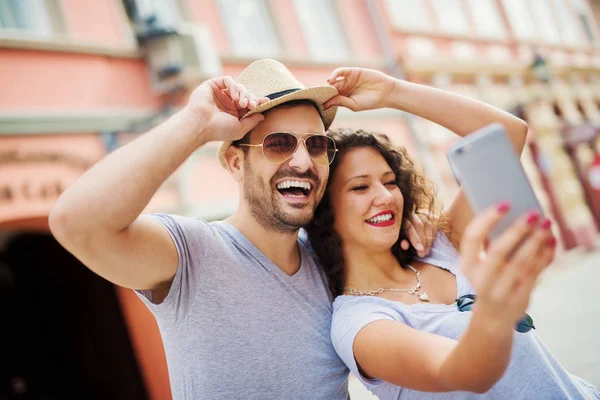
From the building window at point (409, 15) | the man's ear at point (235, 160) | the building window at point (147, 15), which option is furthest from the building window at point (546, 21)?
the man's ear at point (235, 160)

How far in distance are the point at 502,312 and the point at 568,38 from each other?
1812 centimetres

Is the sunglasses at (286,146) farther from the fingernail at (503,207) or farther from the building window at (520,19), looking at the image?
the building window at (520,19)

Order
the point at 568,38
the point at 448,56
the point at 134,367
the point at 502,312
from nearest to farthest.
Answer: the point at 502,312 → the point at 134,367 → the point at 448,56 → the point at 568,38

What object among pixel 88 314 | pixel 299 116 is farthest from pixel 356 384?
pixel 299 116

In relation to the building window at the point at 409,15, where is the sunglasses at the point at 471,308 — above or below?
below

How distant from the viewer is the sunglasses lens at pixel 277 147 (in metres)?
1.98

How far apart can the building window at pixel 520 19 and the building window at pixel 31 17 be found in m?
12.1

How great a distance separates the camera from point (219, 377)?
1681mm

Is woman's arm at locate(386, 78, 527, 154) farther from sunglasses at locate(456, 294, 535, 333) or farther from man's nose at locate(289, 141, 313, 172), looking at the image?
sunglasses at locate(456, 294, 535, 333)

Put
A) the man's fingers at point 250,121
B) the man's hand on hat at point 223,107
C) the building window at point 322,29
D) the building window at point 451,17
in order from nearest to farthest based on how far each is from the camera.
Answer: the man's hand on hat at point 223,107 → the man's fingers at point 250,121 → the building window at point 322,29 → the building window at point 451,17

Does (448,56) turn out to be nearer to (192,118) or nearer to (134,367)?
(134,367)

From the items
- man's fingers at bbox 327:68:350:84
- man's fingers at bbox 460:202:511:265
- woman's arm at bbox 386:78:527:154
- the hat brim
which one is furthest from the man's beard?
man's fingers at bbox 460:202:511:265

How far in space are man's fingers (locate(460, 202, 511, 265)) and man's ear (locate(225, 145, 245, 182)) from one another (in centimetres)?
130

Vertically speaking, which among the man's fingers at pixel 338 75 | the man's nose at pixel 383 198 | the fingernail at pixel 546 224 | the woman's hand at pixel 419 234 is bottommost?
the woman's hand at pixel 419 234
